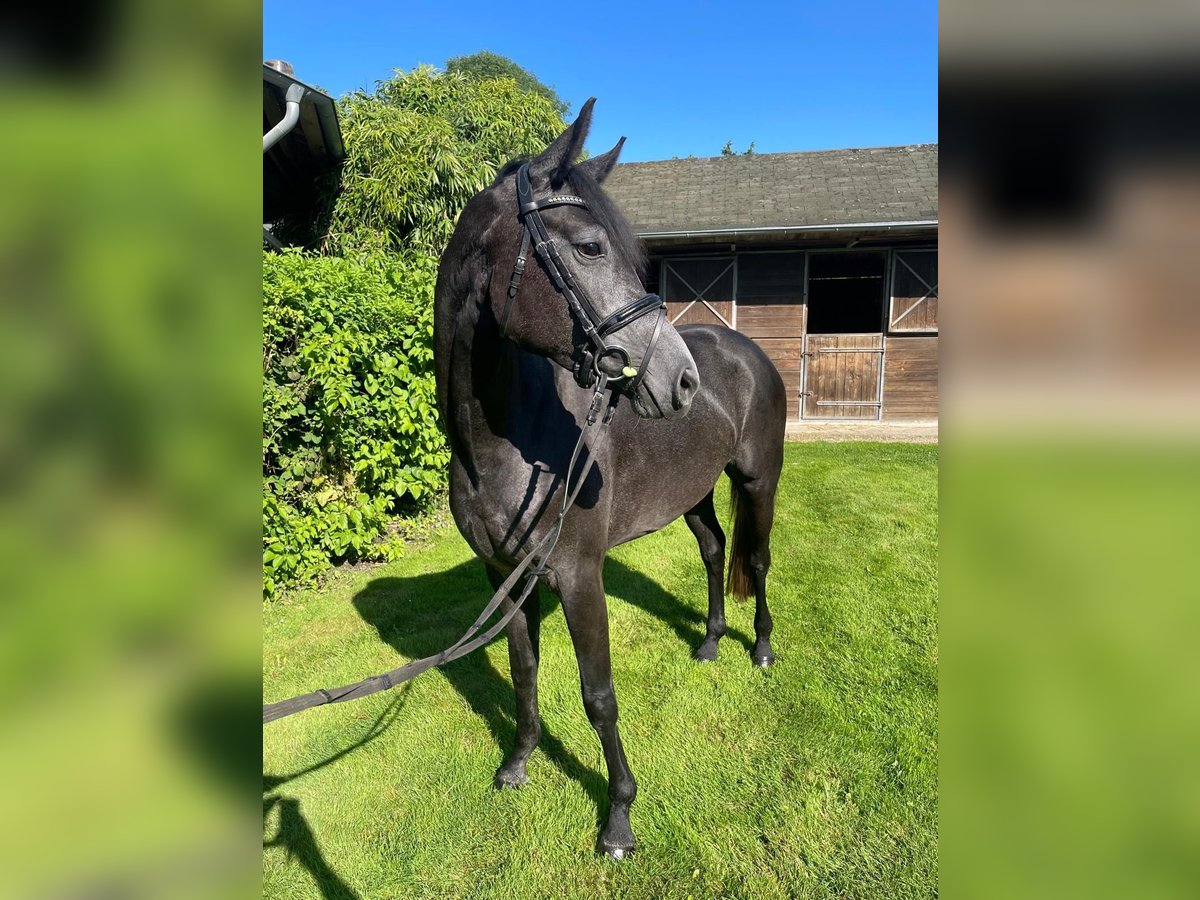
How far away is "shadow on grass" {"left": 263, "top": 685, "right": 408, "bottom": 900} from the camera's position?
2211 mm

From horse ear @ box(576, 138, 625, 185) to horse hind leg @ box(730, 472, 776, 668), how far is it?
2.06 m

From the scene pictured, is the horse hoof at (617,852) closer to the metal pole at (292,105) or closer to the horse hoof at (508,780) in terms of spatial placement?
the horse hoof at (508,780)

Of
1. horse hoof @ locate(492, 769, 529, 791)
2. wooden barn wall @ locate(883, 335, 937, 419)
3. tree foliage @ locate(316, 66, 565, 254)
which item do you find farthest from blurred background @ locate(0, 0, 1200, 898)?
wooden barn wall @ locate(883, 335, 937, 419)

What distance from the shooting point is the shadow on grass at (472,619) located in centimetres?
294

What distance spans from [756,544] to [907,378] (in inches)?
357

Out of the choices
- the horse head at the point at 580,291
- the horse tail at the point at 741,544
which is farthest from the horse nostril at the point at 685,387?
the horse tail at the point at 741,544

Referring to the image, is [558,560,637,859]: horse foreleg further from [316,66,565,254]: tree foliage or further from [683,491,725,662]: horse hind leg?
[316,66,565,254]: tree foliage
